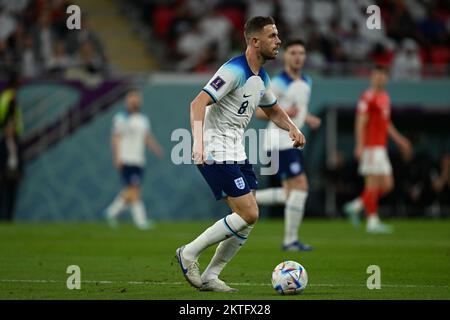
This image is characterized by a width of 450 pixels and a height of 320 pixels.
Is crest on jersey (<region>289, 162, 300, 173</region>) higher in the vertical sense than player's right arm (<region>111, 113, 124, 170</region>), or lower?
lower

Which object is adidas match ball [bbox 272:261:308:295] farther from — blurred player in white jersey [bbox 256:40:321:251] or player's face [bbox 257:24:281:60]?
blurred player in white jersey [bbox 256:40:321:251]

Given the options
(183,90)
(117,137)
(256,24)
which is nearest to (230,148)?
(256,24)

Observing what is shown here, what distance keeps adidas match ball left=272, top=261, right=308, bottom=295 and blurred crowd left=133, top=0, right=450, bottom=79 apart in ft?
50.8

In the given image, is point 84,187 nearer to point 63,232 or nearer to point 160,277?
point 63,232

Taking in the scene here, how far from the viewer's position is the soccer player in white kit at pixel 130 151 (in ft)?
70.3

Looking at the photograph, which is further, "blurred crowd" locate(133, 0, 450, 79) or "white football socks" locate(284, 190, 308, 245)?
"blurred crowd" locate(133, 0, 450, 79)

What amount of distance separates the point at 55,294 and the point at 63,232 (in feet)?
33.8

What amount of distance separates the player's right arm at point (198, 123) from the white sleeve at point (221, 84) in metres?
0.05

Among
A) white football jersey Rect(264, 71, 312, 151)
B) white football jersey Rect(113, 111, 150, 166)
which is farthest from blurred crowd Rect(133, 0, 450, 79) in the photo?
white football jersey Rect(264, 71, 312, 151)

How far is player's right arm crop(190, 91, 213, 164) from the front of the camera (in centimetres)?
888

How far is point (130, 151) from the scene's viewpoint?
72.3 feet

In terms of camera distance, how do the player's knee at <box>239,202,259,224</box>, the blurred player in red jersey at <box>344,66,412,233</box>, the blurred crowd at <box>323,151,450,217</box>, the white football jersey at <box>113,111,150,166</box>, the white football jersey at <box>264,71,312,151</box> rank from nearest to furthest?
the player's knee at <box>239,202,259,224</box> → the white football jersey at <box>264,71,312,151</box> → the blurred player in red jersey at <box>344,66,412,233</box> → the white football jersey at <box>113,111,150,166</box> → the blurred crowd at <box>323,151,450,217</box>

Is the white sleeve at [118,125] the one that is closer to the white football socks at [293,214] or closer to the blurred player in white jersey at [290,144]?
the blurred player in white jersey at [290,144]
